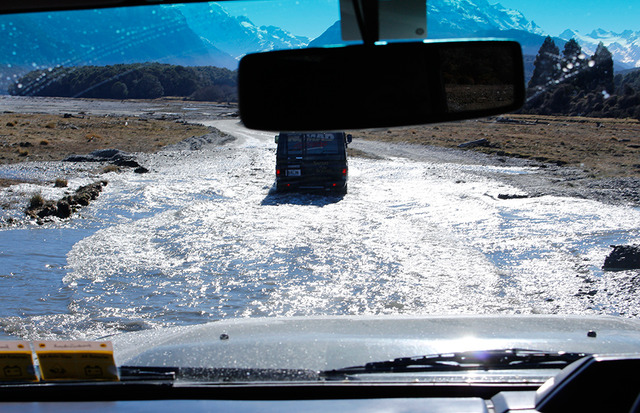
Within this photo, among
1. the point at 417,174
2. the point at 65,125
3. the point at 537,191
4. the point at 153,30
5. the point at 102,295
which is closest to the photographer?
the point at 102,295

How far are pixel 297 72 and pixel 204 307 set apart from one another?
17.2ft

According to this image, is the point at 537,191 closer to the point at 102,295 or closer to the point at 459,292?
the point at 459,292

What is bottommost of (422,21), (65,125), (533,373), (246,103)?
(533,373)

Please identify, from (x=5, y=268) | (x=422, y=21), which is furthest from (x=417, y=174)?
(x=422, y=21)

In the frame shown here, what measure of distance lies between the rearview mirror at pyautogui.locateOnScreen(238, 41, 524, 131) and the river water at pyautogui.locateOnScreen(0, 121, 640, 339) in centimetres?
447

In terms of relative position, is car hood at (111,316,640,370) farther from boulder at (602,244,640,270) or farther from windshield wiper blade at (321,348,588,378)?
boulder at (602,244,640,270)

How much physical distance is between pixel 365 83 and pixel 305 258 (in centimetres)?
770

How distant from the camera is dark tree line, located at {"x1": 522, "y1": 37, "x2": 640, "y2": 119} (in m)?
71.4

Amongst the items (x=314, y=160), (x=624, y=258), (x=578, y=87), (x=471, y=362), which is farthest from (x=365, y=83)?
(x=578, y=87)

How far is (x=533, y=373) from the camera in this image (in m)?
2.69

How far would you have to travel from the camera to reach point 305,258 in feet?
32.4

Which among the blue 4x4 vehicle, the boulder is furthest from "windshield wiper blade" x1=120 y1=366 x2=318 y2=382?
A: the blue 4x4 vehicle

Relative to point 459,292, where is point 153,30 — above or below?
above

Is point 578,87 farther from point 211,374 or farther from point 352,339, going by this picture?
point 211,374
